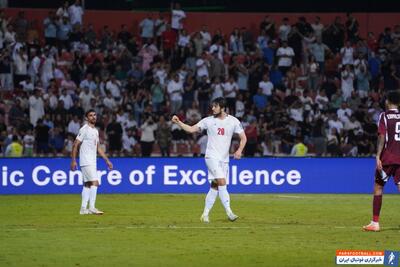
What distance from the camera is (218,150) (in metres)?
18.1

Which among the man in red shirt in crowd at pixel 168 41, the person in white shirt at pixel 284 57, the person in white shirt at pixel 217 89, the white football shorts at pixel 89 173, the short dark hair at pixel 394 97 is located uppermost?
the man in red shirt in crowd at pixel 168 41

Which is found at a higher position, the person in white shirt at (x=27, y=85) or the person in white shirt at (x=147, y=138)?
the person in white shirt at (x=27, y=85)

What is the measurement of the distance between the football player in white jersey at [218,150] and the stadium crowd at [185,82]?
13.1 meters

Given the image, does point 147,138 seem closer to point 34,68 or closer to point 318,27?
point 34,68

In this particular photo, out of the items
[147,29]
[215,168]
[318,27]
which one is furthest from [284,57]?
[215,168]

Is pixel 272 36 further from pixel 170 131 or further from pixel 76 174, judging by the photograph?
pixel 76 174

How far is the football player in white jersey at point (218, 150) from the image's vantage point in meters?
18.0

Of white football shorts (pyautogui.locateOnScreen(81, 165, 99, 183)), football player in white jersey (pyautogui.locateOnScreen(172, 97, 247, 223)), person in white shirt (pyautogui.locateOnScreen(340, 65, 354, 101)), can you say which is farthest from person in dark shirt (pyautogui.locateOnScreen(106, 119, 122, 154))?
football player in white jersey (pyautogui.locateOnScreen(172, 97, 247, 223))

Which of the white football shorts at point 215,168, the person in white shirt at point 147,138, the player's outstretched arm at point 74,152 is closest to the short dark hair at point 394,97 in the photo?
the white football shorts at point 215,168

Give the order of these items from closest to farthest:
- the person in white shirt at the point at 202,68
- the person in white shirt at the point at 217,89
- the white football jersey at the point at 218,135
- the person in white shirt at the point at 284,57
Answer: the white football jersey at the point at 218,135 → the person in white shirt at the point at 217,89 → the person in white shirt at the point at 202,68 → the person in white shirt at the point at 284,57

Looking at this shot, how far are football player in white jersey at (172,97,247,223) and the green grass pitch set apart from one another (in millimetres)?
497

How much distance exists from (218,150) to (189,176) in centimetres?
1008

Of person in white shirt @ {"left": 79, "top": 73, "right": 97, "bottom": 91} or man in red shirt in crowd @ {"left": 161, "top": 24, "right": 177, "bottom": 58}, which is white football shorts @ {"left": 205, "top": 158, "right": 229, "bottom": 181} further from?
man in red shirt in crowd @ {"left": 161, "top": 24, "right": 177, "bottom": 58}

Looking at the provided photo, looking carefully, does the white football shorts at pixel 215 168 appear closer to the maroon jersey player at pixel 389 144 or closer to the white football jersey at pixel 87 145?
the maroon jersey player at pixel 389 144
